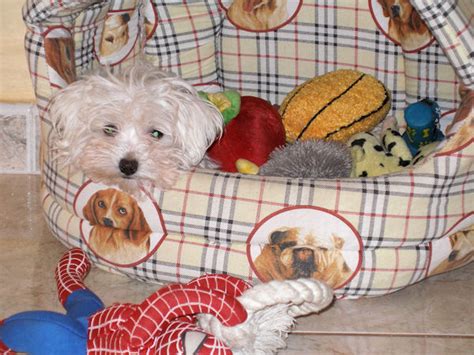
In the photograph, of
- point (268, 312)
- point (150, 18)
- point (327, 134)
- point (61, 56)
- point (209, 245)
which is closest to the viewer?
point (268, 312)

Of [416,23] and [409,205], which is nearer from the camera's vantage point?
[409,205]

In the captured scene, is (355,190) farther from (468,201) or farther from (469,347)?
(469,347)

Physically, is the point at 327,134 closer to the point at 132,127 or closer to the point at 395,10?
the point at 395,10

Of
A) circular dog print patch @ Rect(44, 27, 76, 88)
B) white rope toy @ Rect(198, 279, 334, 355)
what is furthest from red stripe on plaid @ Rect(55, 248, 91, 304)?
circular dog print patch @ Rect(44, 27, 76, 88)

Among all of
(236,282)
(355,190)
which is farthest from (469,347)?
(236,282)

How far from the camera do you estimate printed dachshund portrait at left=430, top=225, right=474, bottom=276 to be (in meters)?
1.96

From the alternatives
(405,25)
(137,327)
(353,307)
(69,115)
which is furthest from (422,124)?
(137,327)

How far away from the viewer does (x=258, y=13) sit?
8.04 ft

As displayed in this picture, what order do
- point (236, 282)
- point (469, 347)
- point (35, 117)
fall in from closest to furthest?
point (236, 282) → point (469, 347) → point (35, 117)

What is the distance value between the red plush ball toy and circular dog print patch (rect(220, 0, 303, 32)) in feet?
1.30

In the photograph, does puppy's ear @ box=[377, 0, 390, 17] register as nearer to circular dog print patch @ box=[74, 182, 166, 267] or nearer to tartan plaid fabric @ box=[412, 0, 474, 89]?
tartan plaid fabric @ box=[412, 0, 474, 89]

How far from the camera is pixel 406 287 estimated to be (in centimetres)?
204

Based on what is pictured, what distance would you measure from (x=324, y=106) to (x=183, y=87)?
449 millimetres

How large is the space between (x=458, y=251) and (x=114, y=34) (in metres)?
1.08
